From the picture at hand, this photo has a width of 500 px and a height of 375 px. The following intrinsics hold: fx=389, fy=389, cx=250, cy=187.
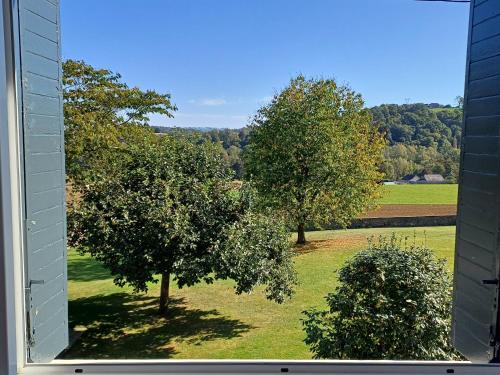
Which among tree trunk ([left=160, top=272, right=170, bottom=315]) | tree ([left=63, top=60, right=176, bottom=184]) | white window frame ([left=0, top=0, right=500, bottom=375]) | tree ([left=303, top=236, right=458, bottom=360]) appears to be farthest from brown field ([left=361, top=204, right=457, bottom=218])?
tree ([left=63, top=60, right=176, bottom=184])

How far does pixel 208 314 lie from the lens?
115 inches

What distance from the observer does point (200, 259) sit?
2920mm

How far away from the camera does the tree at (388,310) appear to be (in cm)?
185

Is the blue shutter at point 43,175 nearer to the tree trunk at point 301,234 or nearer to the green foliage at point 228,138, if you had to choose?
the green foliage at point 228,138

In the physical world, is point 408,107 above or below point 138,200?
above

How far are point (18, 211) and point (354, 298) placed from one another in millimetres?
1616

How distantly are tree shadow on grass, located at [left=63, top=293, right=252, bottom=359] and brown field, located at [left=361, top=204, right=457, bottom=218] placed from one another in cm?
124

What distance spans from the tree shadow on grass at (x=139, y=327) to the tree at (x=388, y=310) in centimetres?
86

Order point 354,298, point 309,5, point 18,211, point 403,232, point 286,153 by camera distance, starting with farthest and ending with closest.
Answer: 1. point 286,153
2. point 403,232
3. point 309,5
4. point 354,298
5. point 18,211

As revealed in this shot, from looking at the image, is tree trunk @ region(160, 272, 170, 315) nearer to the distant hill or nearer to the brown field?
the brown field

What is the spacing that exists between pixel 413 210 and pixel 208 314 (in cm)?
163

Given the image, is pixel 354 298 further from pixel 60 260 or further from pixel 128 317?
pixel 128 317

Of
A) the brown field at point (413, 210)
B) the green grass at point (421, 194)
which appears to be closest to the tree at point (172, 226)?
the brown field at point (413, 210)

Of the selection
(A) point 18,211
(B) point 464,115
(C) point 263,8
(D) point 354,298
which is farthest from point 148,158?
(B) point 464,115
